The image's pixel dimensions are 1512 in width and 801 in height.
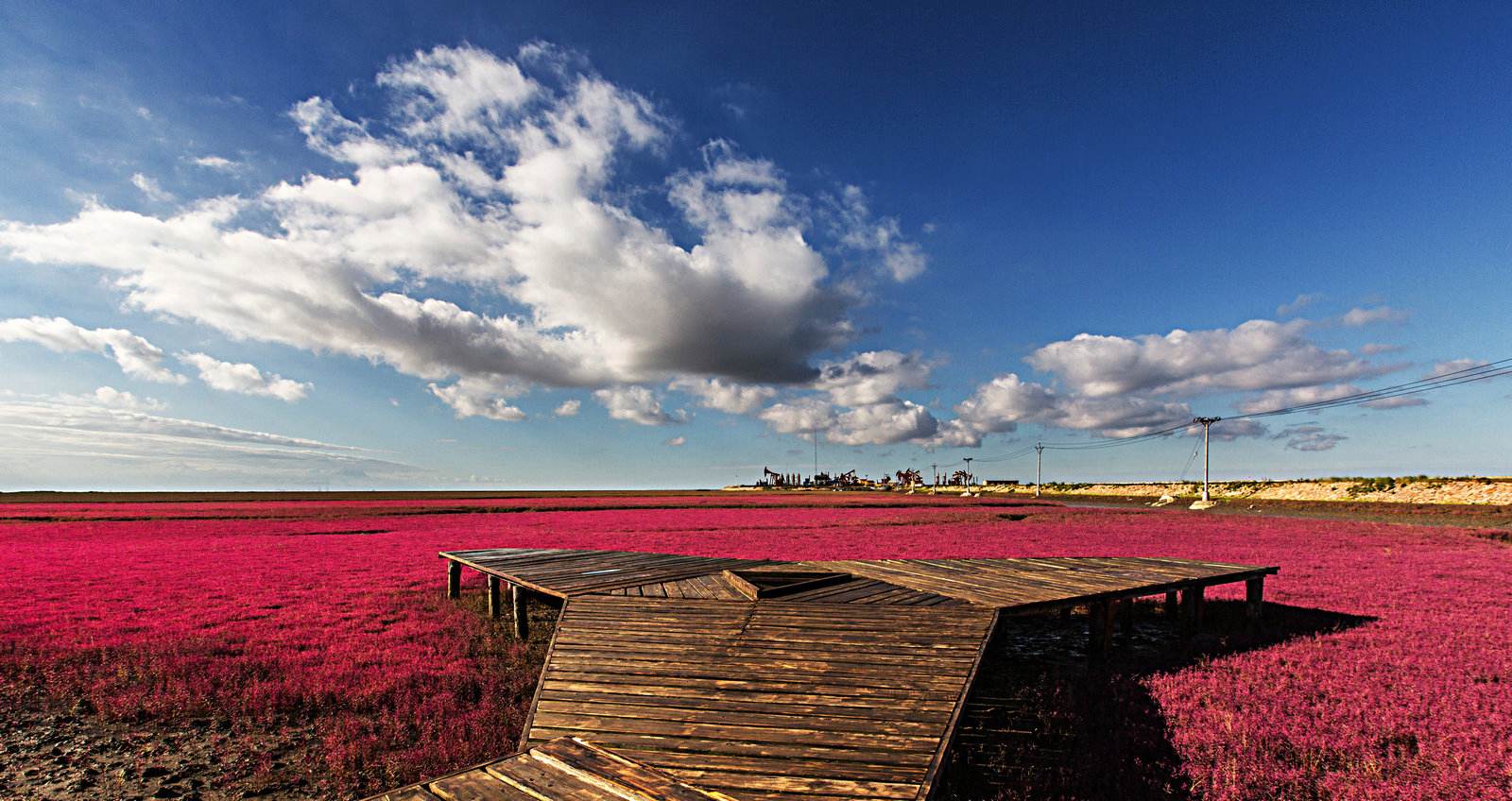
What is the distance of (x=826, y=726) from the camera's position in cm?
507

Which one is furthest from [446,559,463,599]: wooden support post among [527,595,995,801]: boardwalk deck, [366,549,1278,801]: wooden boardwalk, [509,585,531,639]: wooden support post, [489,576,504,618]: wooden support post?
[527,595,995,801]: boardwalk deck

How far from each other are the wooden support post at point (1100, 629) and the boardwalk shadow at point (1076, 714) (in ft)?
0.74

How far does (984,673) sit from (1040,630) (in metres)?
3.65

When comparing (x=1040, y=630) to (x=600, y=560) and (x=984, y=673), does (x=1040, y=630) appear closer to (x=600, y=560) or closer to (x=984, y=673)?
(x=984, y=673)

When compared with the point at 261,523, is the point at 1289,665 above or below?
above

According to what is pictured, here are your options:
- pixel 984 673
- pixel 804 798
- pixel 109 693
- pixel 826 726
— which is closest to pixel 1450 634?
pixel 984 673

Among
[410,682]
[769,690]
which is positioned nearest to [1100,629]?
[769,690]

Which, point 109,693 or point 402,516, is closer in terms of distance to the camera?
point 109,693

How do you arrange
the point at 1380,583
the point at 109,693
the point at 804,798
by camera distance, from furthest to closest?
the point at 1380,583, the point at 109,693, the point at 804,798

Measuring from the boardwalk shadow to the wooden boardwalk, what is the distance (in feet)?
2.27

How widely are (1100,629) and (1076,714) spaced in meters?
3.20

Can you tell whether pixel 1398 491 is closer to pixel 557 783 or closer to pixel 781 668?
pixel 781 668

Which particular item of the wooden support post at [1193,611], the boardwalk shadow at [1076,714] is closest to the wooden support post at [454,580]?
the boardwalk shadow at [1076,714]

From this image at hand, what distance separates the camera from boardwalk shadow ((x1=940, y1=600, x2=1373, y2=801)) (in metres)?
5.41
